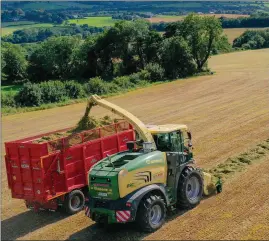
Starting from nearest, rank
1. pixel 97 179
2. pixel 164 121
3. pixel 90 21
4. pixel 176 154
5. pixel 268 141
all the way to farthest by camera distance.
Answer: pixel 97 179 → pixel 176 154 → pixel 268 141 → pixel 164 121 → pixel 90 21

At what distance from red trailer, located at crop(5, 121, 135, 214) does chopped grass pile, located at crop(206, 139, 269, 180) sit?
209 inches

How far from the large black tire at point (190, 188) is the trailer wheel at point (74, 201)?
10.8 feet

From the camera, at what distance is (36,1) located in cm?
16512

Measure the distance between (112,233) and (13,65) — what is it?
53.4 metres

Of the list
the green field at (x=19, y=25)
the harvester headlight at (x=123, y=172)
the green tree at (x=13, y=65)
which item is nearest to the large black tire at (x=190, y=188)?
the harvester headlight at (x=123, y=172)

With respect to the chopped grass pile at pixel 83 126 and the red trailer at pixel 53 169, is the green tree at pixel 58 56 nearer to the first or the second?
the chopped grass pile at pixel 83 126

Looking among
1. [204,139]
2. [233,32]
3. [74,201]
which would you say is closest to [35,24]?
[233,32]

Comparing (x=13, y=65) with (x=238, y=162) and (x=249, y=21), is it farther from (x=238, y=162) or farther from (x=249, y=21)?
(x=249, y=21)

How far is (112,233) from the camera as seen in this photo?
1266 centimetres

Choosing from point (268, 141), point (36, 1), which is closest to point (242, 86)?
point (268, 141)

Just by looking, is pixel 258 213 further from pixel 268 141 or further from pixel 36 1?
pixel 36 1

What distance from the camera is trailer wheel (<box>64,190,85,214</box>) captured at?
46.5ft

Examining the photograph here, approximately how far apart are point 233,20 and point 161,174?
362ft

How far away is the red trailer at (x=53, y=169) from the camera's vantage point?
13477 mm
